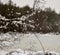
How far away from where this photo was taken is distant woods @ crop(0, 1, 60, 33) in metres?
10.2

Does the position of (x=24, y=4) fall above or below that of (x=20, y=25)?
above

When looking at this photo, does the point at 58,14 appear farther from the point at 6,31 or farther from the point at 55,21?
the point at 6,31

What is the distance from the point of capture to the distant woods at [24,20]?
10195 millimetres

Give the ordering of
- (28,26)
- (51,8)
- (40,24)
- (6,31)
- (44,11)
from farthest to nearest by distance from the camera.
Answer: (51,8)
(44,11)
(40,24)
(28,26)
(6,31)

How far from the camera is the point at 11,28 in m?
10.2

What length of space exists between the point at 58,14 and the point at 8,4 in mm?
3771

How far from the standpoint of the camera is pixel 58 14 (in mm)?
13516

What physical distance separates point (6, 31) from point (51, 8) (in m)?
4.55

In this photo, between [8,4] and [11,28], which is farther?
[8,4]

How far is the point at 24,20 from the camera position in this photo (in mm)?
10758

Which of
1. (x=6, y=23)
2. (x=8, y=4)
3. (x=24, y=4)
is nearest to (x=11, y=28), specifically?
(x=6, y=23)

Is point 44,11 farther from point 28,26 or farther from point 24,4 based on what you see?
point 28,26

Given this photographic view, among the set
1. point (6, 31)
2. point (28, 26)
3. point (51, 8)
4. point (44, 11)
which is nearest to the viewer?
point (6, 31)

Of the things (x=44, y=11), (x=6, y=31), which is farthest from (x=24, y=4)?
(x=6, y=31)
